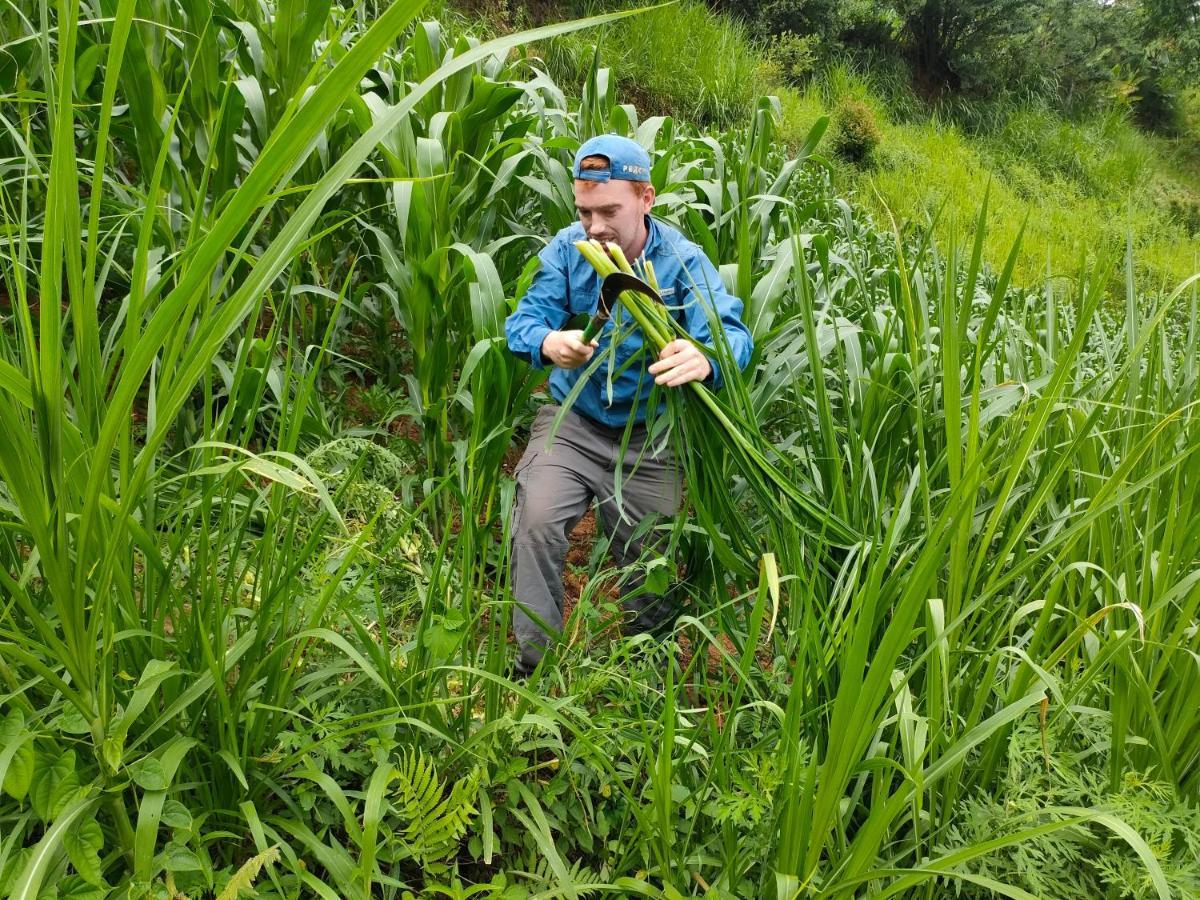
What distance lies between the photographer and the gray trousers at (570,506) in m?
1.71

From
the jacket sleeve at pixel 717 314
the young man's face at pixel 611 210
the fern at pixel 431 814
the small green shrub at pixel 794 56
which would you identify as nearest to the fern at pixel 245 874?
the fern at pixel 431 814

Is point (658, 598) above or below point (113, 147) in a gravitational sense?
below

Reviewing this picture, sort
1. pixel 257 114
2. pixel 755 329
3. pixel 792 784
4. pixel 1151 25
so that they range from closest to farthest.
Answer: pixel 792 784 < pixel 755 329 < pixel 257 114 < pixel 1151 25

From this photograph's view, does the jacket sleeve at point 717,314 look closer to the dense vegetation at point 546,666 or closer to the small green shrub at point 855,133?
the dense vegetation at point 546,666

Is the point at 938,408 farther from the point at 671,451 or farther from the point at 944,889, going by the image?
the point at 944,889

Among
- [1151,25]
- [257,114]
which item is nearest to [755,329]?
[257,114]

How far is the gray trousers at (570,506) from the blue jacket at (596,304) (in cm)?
7

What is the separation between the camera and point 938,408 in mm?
1578

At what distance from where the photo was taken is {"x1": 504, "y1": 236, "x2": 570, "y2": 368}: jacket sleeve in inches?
70.3

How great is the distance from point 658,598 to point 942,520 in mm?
928

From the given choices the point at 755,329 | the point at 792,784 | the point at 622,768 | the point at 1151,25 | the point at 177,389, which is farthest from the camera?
the point at 1151,25

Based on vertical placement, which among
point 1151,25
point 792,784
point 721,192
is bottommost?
point 792,784

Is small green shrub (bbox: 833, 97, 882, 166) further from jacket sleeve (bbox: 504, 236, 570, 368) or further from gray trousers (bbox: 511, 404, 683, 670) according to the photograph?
gray trousers (bbox: 511, 404, 683, 670)

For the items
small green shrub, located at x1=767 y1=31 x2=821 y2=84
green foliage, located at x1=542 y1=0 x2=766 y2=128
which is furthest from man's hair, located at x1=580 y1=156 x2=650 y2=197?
small green shrub, located at x1=767 y1=31 x2=821 y2=84
